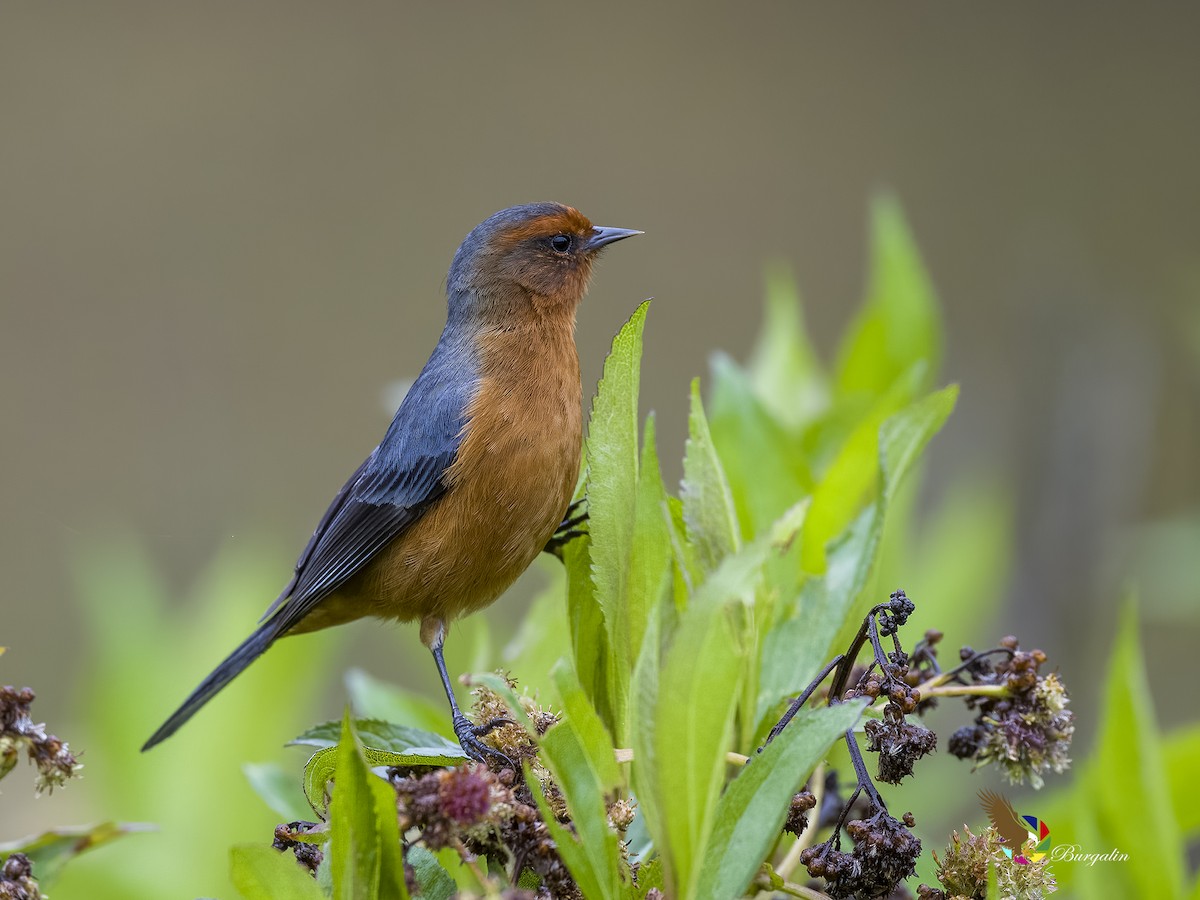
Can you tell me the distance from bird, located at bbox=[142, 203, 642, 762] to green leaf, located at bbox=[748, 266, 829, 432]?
1.40 feet

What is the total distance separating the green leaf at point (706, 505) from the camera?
1.59 meters

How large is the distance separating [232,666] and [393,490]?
48cm

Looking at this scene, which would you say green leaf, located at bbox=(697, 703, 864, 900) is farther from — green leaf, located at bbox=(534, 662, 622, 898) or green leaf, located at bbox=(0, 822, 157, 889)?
green leaf, located at bbox=(0, 822, 157, 889)

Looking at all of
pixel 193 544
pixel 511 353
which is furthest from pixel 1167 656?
pixel 511 353

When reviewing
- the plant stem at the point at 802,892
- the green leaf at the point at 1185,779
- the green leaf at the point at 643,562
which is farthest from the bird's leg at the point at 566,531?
the plant stem at the point at 802,892

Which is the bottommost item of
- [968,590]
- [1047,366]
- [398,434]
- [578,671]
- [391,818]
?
[391,818]

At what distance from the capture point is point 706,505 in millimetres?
1594

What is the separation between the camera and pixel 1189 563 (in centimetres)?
375

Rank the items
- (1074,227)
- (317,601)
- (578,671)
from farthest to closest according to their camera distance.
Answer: (1074,227) < (317,601) < (578,671)

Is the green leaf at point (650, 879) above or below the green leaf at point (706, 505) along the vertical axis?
below

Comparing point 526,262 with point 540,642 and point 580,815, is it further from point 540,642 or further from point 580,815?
point 580,815

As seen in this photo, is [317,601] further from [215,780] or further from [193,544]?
[193,544]

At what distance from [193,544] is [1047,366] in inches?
272

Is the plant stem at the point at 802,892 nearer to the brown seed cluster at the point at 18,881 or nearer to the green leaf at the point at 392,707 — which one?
the brown seed cluster at the point at 18,881
